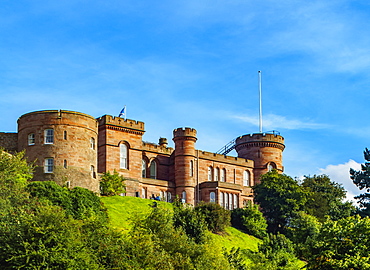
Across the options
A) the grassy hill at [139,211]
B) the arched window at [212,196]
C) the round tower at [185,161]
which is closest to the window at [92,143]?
the grassy hill at [139,211]

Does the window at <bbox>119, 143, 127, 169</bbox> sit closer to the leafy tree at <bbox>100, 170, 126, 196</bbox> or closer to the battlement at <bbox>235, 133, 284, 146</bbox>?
the leafy tree at <bbox>100, 170, 126, 196</bbox>

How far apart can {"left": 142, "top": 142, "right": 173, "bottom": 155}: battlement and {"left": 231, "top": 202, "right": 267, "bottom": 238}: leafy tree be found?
39.8ft

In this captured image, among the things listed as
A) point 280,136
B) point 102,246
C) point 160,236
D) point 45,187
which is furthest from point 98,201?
point 280,136

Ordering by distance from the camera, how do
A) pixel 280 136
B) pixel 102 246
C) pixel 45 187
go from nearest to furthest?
pixel 102 246 → pixel 45 187 → pixel 280 136

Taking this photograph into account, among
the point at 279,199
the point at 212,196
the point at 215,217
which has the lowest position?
the point at 215,217

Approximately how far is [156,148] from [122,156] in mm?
8196

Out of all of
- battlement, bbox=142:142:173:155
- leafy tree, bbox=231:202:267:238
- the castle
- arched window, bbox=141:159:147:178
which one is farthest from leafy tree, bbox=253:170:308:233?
arched window, bbox=141:159:147:178

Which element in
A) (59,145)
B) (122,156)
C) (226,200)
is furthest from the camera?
(226,200)

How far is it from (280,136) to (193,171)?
564 inches

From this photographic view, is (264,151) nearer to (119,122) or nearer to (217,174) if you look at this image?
(217,174)

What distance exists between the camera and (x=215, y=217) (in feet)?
224

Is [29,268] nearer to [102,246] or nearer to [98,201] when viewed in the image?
[102,246]

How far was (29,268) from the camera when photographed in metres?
37.9

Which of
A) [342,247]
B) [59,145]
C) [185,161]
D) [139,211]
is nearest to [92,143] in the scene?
[59,145]
